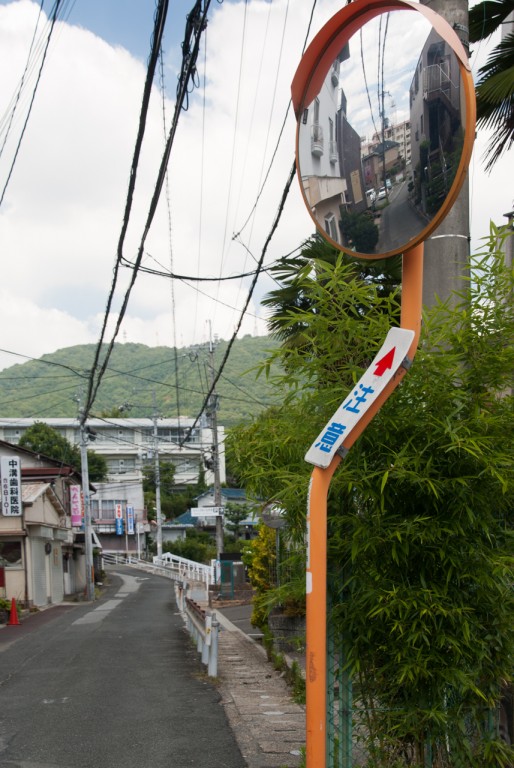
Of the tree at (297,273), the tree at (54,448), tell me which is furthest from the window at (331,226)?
the tree at (54,448)

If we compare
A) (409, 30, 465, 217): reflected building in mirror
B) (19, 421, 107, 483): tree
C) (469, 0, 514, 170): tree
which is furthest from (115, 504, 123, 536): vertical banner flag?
(409, 30, 465, 217): reflected building in mirror

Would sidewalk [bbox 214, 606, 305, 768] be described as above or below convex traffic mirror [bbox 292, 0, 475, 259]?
below

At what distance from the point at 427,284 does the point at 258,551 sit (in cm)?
1265

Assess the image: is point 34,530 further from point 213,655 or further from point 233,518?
point 233,518

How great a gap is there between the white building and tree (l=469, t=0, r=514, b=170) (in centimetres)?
6130

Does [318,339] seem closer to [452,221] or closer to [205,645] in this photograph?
[452,221]

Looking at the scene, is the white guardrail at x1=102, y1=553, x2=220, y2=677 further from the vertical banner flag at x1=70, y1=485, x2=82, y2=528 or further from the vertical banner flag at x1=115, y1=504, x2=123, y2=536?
Result: the vertical banner flag at x1=70, y1=485, x2=82, y2=528

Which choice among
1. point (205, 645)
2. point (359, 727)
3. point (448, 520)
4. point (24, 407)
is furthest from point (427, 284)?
point (24, 407)

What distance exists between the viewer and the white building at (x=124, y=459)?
79.6 m

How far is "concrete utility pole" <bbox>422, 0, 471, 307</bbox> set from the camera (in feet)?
16.4

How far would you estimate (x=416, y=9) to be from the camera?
11.0 ft

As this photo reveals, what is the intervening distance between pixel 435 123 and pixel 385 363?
103 cm

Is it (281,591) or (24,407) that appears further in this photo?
(24,407)

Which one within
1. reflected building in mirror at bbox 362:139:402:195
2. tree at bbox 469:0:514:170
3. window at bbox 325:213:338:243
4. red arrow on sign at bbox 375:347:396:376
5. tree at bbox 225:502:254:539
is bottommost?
tree at bbox 225:502:254:539
